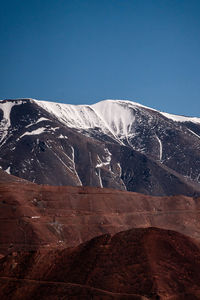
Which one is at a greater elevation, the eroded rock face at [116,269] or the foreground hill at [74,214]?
the eroded rock face at [116,269]

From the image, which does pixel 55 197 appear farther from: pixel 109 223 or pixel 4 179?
pixel 4 179

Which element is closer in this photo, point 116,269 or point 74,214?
point 116,269

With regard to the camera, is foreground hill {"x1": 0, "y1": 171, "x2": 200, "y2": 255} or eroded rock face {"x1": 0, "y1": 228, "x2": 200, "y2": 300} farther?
foreground hill {"x1": 0, "y1": 171, "x2": 200, "y2": 255}

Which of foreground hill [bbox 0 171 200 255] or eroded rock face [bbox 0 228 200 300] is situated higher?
eroded rock face [bbox 0 228 200 300]

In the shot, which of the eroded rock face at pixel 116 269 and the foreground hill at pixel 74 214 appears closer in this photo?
the eroded rock face at pixel 116 269

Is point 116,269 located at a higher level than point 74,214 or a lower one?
higher

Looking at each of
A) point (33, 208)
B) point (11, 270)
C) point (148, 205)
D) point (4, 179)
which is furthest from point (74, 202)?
point (11, 270)
